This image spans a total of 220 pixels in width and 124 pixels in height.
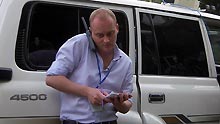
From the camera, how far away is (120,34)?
3.59 metres

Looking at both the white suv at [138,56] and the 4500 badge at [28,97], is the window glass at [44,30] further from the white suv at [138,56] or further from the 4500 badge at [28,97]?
the 4500 badge at [28,97]

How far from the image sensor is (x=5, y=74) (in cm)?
288

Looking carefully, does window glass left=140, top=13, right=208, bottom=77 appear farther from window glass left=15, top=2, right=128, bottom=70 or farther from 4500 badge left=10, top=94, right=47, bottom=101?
4500 badge left=10, top=94, right=47, bottom=101

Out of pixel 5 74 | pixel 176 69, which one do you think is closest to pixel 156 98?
pixel 176 69

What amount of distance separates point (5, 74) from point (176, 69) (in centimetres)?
169

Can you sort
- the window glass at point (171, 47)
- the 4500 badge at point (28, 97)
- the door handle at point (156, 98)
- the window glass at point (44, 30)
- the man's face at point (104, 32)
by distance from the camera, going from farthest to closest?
the window glass at point (171, 47)
the door handle at point (156, 98)
the window glass at point (44, 30)
the 4500 badge at point (28, 97)
the man's face at point (104, 32)

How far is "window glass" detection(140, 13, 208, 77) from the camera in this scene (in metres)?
3.79

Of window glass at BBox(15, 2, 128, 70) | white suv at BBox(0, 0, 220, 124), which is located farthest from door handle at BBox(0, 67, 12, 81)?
window glass at BBox(15, 2, 128, 70)

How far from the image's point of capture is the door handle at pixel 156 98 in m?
3.60

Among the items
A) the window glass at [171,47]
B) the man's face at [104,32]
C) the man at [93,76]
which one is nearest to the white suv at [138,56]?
the window glass at [171,47]

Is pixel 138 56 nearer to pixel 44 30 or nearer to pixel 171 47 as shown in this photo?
pixel 171 47

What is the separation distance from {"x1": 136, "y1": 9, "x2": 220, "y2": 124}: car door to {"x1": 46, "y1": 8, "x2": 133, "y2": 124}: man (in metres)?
0.63

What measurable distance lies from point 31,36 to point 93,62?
19.3 inches

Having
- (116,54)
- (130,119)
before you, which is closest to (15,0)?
(116,54)
